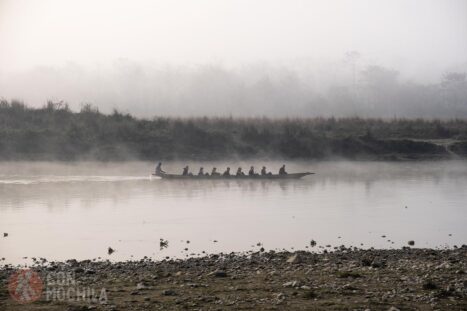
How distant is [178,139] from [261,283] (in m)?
50.9

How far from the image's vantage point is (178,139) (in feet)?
210

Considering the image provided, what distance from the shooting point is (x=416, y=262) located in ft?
53.1

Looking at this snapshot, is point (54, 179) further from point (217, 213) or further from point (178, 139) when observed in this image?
point (178, 139)

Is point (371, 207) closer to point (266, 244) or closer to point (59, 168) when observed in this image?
point (266, 244)

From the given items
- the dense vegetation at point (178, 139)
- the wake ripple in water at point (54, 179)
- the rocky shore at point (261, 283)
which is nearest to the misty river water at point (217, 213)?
the wake ripple in water at point (54, 179)

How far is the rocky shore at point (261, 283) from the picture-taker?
12.1 metres

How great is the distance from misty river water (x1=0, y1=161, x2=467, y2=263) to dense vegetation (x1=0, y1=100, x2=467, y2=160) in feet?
36.8

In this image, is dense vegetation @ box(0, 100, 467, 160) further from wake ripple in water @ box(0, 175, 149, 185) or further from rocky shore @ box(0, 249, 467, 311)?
rocky shore @ box(0, 249, 467, 311)

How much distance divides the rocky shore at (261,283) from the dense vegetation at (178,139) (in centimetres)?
4425

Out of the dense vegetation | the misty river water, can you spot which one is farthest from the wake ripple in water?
the dense vegetation

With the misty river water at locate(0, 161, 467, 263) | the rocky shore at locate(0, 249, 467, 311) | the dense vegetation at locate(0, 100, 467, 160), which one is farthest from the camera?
the dense vegetation at locate(0, 100, 467, 160)

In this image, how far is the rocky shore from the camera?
12141 millimetres

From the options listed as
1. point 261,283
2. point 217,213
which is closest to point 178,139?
point 217,213

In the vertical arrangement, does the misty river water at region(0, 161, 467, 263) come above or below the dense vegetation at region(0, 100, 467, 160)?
below
